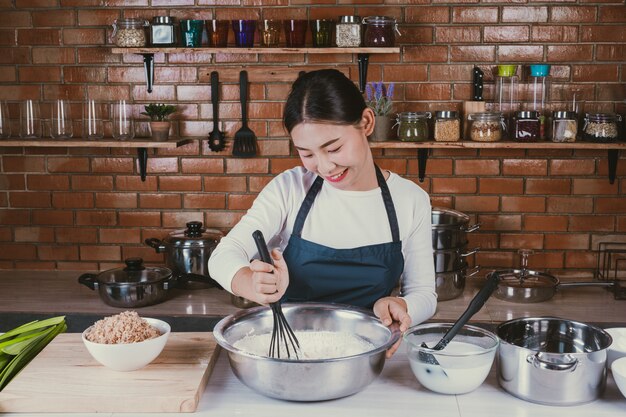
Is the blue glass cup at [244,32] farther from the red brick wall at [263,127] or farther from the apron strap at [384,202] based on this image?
the apron strap at [384,202]

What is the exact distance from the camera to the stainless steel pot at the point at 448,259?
10.4ft

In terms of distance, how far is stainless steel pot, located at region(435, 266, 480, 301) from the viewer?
10.5 feet

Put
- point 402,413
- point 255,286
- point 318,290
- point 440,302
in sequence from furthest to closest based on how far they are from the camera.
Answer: point 440,302 < point 318,290 < point 255,286 < point 402,413

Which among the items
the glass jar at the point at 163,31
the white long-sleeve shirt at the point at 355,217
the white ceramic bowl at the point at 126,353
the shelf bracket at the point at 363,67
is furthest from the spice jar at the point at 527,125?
the white ceramic bowl at the point at 126,353

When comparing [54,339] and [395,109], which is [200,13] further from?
[54,339]

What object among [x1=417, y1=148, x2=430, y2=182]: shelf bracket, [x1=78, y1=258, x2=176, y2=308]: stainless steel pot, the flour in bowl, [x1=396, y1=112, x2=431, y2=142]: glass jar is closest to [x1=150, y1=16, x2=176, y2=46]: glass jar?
[x1=78, y1=258, x2=176, y2=308]: stainless steel pot

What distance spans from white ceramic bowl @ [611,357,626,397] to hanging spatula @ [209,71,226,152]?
2.25m

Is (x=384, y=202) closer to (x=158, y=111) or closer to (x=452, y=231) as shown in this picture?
(x=452, y=231)

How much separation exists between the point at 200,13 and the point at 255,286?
204 cm

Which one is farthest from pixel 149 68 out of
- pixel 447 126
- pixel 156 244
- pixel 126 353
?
pixel 126 353

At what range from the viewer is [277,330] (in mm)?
1797

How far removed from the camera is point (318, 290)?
229cm

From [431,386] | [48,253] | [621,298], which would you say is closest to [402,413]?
[431,386]

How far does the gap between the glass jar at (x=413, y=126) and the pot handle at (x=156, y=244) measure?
117 centimetres
